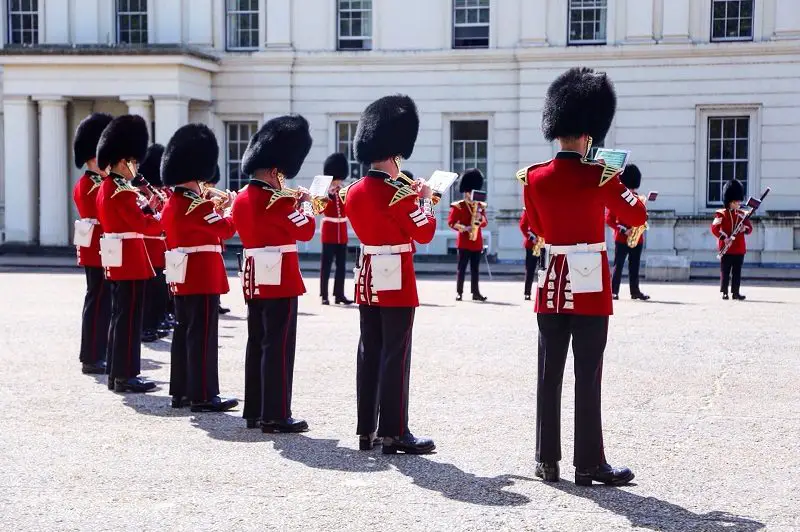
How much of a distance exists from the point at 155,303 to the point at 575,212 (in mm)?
6411

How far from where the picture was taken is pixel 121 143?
27.9ft

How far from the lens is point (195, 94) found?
2409 cm

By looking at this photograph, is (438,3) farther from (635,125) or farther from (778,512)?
(778,512)

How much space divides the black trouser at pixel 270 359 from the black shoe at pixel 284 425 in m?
0.02

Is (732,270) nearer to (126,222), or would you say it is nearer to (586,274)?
(126,222)

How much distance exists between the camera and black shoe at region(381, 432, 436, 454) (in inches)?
248

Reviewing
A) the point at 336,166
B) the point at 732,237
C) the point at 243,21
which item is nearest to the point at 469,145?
the point at 243,21

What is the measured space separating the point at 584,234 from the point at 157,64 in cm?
1889

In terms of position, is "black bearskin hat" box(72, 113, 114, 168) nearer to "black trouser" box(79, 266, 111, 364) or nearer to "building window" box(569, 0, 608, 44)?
"black trouser" box(79, 266, 111, 364)

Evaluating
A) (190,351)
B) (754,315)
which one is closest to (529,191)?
(190,351)

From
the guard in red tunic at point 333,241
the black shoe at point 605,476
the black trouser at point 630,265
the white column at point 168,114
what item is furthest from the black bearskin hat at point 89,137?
the white column at point 168,114

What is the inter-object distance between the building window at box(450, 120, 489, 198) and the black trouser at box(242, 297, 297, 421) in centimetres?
1696

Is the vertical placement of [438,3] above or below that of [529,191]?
above

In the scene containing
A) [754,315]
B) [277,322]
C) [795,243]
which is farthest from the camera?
[795,243]
